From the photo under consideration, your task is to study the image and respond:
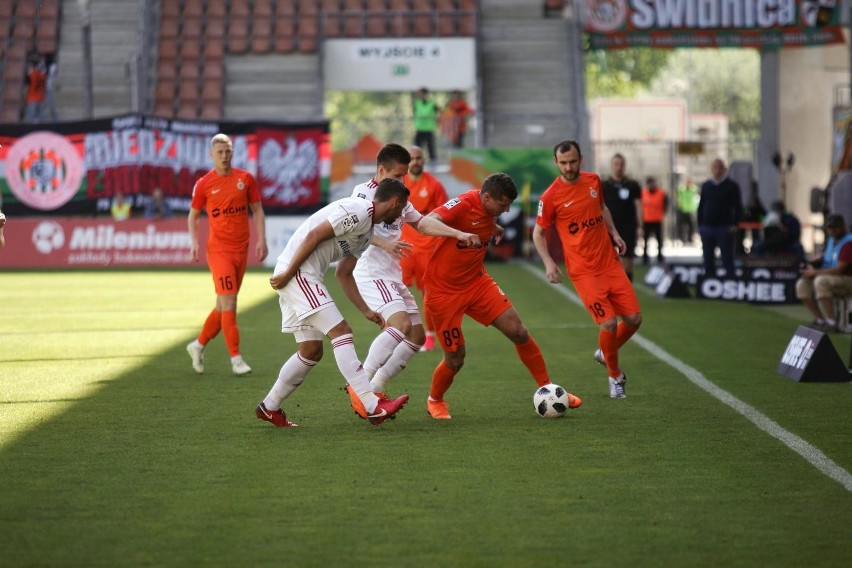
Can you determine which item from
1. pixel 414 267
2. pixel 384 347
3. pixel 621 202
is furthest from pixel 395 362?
pixel 621 202

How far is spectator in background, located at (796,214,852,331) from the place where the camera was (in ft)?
→ 50.7

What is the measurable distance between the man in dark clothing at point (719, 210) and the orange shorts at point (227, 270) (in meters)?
10.4

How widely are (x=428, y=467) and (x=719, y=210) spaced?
45.1 ft

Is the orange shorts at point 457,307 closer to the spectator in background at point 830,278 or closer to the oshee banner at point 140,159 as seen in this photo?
the spectator in background at point 830,278

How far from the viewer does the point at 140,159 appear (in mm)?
31016

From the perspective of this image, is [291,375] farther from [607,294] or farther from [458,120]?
[458,120]

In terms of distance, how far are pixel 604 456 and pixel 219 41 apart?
31937 mm

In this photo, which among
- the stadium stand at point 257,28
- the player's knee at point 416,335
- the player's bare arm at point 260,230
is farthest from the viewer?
the stadium stand at point 257,28

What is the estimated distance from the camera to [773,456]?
8164 mm

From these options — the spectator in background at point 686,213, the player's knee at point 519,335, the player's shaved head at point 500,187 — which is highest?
the player's shaved head at point 500,187

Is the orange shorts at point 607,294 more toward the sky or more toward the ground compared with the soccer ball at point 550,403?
more toward the sky

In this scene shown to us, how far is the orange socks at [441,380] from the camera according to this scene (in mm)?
9586

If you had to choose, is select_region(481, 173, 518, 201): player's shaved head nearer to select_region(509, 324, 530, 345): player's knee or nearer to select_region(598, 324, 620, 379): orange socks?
select_region(509, 324, 530, 345): player's knee

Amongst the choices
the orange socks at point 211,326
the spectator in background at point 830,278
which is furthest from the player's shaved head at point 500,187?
the spectator in background at point 830,278
